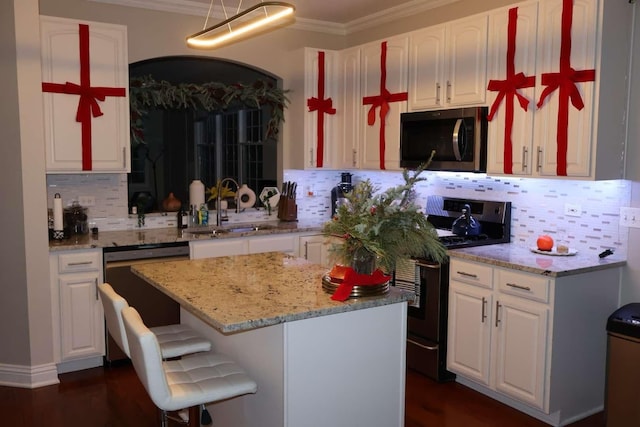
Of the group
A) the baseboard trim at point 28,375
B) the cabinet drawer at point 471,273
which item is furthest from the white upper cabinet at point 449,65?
the baseboard trim at point 28,375

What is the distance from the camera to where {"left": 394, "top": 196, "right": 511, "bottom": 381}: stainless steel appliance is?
12.8 ft

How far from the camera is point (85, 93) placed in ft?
13.4

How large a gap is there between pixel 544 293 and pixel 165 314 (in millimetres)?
2550

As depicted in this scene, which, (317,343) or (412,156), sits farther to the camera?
(412,156)

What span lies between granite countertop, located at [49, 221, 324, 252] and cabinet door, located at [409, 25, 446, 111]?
141 centimetres

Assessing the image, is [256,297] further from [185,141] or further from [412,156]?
[185,141]

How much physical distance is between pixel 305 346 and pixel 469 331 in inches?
68.7

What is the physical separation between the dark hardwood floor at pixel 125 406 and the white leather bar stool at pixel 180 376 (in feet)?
3.09

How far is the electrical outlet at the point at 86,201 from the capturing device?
14.8 feet

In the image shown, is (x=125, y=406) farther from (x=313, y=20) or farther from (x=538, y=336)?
(x=313, y=20)

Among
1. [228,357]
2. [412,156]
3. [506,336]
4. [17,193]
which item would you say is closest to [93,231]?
[17,193]

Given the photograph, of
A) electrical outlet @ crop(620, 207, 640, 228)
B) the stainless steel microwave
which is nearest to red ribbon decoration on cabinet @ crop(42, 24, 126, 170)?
the stainless steel microwave

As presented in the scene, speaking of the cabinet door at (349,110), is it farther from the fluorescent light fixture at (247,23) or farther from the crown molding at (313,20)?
the fluorescent light fixture at (247,23)

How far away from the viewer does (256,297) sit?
249cm
